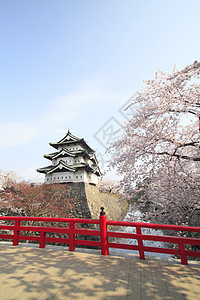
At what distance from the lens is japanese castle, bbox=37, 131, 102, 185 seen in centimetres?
1520

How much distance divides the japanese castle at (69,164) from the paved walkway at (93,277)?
37.2 feet

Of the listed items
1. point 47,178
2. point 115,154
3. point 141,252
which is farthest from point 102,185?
point 141,252

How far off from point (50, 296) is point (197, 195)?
6007mm

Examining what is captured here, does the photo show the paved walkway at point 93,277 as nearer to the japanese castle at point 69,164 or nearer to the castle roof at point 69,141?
the japanese castle at point 69,164

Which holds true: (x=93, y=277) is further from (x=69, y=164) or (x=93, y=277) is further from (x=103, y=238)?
(x=69, y=164)

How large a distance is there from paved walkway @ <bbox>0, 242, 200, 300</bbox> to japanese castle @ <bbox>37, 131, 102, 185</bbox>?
37.2 feet

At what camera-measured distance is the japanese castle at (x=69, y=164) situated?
15195mm

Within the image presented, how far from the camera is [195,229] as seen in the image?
3.25m

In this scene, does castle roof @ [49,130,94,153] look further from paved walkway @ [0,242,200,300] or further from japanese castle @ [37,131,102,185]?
paved walkway @ [0,242,200,300]

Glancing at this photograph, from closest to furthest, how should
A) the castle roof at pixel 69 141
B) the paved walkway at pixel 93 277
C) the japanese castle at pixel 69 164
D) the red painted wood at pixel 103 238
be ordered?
the paved walkway at pixel 93 277, the red painted wood at pixel 103 238, the japanese castle at pixel 69 164, the castle roof at pixel 69 141

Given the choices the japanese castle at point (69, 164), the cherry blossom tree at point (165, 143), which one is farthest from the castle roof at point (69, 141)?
the cherry blossom tree at point (165, 143)

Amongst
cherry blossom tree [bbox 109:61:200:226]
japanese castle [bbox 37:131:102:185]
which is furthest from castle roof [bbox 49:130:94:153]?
cherry blossom tree [bbox 109:61:200:226]

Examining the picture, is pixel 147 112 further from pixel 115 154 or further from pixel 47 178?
pixel 47 178

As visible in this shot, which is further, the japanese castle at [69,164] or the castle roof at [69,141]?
the castle roof at [69,141]
